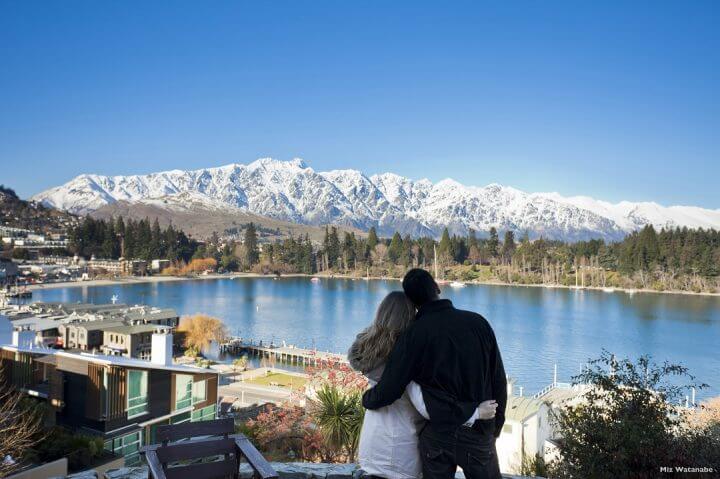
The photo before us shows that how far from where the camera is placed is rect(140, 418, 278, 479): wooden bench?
7.04 feet

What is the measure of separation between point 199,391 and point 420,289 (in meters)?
7.54

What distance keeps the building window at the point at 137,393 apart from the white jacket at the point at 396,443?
261 inches

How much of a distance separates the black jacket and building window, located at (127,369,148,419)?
6.73m

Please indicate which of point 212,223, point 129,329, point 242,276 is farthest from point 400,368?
point 212,223

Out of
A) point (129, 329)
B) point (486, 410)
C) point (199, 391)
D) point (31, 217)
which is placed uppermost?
point (31, 217)

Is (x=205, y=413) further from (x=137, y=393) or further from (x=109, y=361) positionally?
(x=109, y=361)

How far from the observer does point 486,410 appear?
1.96 metres

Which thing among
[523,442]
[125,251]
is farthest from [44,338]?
[125,251]

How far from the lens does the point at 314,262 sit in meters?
85.9

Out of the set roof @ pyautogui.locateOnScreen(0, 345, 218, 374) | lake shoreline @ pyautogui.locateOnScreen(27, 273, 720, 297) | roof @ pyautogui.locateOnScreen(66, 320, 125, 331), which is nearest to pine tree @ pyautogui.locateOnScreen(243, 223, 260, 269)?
lake shoreline @ pyautogui.locateOnScreen(27, 273, 720, 297)

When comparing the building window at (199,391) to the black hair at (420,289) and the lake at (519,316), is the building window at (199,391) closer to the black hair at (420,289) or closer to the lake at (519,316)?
the black hair at (420,289)

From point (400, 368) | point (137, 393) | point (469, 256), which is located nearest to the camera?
point (400, 368)

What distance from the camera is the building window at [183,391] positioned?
8.20 m

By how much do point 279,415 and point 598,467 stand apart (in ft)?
10.2
